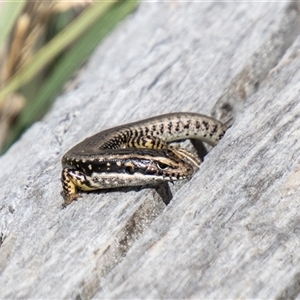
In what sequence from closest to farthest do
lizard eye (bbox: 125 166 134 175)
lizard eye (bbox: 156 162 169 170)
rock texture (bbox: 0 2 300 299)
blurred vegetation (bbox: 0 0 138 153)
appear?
1. rock texture (bbox: 0 2 300 299)
2. lizard eye (bbox: 156 162 169 170)
3. lizard eye (bbox: 125 166 134 175)
4. blurred vegetation (bbox: 0 0 138 153)

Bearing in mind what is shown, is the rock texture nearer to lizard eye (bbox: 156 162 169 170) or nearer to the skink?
the skink

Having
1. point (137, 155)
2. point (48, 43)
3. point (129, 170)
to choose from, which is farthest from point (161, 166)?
point (48, 43)

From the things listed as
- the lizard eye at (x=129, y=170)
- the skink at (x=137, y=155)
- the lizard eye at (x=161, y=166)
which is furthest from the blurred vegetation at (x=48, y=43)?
the lizard eye at (x=161, y=166)

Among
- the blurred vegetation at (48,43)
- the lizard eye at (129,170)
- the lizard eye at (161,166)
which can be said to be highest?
the blurred vegetation at (48,43)

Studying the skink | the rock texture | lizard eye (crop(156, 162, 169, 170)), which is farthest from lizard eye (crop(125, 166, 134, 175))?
the rock texture

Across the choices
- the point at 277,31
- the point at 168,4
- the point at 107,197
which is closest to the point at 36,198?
the point at 107,197

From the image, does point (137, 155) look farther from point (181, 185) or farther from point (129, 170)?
point (181, 185)

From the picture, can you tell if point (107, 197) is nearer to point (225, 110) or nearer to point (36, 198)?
point (36, 198)

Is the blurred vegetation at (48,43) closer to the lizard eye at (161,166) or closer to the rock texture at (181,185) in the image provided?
the rock texture at (181,185)
